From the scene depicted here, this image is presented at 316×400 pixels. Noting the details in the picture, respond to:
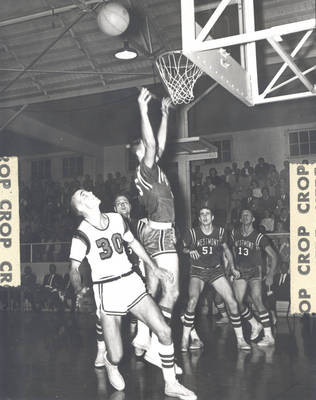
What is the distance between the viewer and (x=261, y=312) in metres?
7.86

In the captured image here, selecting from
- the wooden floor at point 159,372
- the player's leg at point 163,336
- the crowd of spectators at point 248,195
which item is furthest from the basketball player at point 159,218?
the crowd of spectators at point 248,195

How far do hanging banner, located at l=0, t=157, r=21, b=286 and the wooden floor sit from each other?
127 centimetres

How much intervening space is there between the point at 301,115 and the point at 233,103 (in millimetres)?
3165

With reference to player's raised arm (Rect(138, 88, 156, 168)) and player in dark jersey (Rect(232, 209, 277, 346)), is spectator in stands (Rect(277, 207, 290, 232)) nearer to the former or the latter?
→ player in dark jersey (Rect(232, 209, 277, 346))

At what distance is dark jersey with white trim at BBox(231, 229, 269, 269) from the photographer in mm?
8117

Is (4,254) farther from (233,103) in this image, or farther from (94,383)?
(233,103)

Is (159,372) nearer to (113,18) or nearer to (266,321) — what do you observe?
(266,321)

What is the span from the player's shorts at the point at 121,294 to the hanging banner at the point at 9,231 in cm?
117

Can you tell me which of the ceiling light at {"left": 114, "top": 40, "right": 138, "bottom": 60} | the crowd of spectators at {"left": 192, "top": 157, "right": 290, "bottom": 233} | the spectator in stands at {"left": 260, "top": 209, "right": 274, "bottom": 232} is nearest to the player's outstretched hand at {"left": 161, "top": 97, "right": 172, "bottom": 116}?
the ceiling light at {"left": 114, "top": 40, "right": 138, "bottom": 60}

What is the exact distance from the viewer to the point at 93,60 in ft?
38.3

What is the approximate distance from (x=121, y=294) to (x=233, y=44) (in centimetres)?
263

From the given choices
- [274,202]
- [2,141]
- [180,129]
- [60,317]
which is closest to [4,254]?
[180,129]

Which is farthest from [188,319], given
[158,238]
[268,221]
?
[268,221]

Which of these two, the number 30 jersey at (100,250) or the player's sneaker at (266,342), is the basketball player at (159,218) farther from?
the player's sneaker at (266,342)
